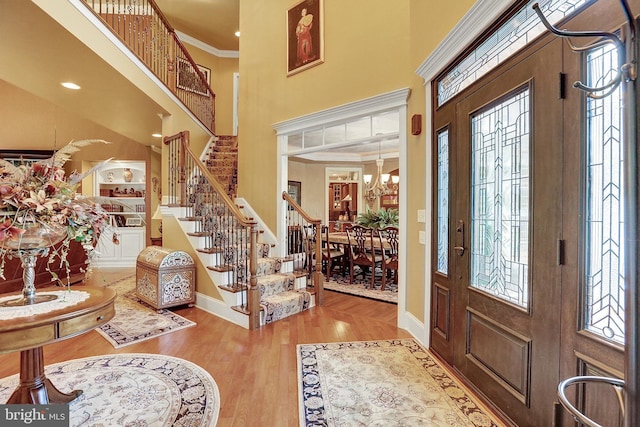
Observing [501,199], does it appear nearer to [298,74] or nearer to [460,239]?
[460,239]

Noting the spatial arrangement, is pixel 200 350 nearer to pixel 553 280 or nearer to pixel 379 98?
pixel 553 280

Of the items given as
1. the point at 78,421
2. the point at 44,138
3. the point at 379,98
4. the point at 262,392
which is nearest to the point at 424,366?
the point at 262,392

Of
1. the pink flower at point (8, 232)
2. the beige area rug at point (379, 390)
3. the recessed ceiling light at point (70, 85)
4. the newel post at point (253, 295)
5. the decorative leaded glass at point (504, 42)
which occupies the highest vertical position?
the recessed ceiling light at point (70, 85)

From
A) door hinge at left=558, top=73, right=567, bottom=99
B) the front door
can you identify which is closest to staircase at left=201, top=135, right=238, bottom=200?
the front door

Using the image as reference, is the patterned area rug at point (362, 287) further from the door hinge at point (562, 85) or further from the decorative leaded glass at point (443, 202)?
the door hinge at point (562, 85)

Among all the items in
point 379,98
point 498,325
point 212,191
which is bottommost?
point 498,325

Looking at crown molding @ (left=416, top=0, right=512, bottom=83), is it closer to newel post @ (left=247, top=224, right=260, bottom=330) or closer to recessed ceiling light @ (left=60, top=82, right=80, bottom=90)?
newel post @ (left=247, top=224, right=260, bottom=330)

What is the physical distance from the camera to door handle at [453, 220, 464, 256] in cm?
231

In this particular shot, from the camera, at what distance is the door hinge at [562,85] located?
1.45 m

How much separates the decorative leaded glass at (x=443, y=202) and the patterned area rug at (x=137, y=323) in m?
2.76

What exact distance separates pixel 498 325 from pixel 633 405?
3.98ft

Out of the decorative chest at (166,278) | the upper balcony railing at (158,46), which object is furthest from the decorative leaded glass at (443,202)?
the upper balcony railing at (158,46)

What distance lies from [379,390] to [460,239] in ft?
4.16

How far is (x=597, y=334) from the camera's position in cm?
128
